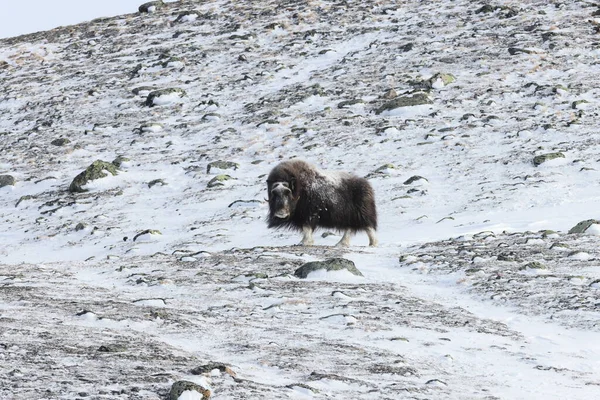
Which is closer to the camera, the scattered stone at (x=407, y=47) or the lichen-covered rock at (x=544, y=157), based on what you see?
the lichen-covered rock at (x=544, y=157)

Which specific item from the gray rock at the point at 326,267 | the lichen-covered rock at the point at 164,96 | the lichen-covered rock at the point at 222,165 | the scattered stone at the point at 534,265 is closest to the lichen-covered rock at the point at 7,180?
the lichen-covered rock at the point at 222,165

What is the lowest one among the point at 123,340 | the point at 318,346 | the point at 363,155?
the point at 363,155

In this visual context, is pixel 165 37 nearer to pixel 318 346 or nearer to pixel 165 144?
pixel 165 144

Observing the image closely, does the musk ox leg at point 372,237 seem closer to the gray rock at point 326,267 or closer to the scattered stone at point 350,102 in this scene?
the gray rock at point 326,267

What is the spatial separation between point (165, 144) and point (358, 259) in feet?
48.3

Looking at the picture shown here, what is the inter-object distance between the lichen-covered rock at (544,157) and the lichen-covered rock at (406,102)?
617cm

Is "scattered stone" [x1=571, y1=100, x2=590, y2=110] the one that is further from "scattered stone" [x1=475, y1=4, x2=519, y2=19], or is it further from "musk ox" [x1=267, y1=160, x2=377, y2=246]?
"musk ox" [x1=267, y1=160, x2=377, y2=246]

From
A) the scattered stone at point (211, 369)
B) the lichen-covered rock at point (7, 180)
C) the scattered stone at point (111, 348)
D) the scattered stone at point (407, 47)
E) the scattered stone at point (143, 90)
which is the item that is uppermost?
A: the scattered stone at point (111, 348)

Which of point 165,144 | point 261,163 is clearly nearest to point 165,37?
point 165,144

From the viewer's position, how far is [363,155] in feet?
74.7

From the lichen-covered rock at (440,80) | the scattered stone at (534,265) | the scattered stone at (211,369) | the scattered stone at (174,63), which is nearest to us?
the scattered stone at (211,369)

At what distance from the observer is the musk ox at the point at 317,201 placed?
14352mm

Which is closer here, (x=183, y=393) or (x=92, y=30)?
(x=183, y=393)

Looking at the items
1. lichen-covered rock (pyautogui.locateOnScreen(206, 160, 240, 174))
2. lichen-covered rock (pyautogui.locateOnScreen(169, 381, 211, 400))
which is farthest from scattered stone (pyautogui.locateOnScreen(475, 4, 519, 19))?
lichen-covered rock (pyautogui.locateOnScreen(169, 381, 211, 400))
